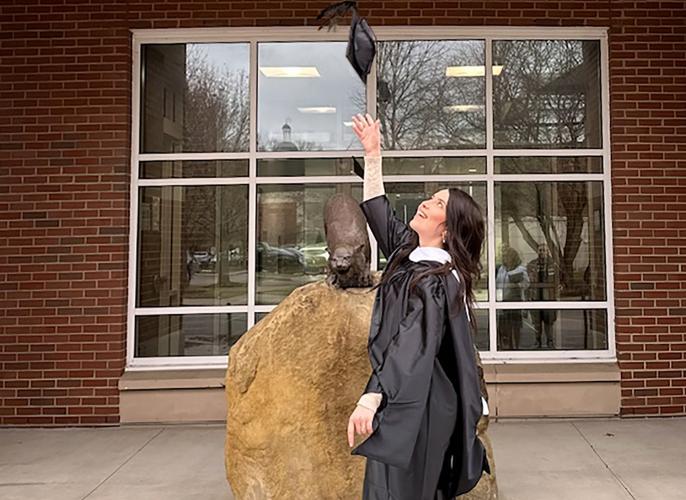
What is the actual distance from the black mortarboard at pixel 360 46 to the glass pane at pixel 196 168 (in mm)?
3381

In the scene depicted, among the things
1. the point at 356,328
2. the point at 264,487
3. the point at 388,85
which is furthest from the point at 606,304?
the point at 264,487

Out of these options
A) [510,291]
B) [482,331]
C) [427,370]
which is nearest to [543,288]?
[510,291]

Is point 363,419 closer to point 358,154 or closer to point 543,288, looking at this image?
point 358,154

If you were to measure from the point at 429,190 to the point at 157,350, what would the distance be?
340cm

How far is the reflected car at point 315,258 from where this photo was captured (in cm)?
641

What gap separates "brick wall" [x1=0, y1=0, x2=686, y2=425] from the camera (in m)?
5.98

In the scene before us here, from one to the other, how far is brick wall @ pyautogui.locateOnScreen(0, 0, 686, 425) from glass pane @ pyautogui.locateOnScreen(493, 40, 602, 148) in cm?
26

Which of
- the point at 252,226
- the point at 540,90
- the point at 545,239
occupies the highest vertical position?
the point at 540,90

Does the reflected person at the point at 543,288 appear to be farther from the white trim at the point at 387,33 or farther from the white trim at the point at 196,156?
the white trim at the point at 196,156

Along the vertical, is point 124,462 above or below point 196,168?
below

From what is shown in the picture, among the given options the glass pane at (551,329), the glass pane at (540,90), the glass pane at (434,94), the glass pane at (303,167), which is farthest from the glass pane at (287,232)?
the glass pane at (551,329)

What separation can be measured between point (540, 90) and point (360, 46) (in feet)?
13.3

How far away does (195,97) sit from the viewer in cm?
649

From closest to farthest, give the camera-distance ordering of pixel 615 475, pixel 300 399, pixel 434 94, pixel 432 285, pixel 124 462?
pixel 432 285
pixel 300 399
pixel 615 475
pixel 124 462
pixel 434 94
